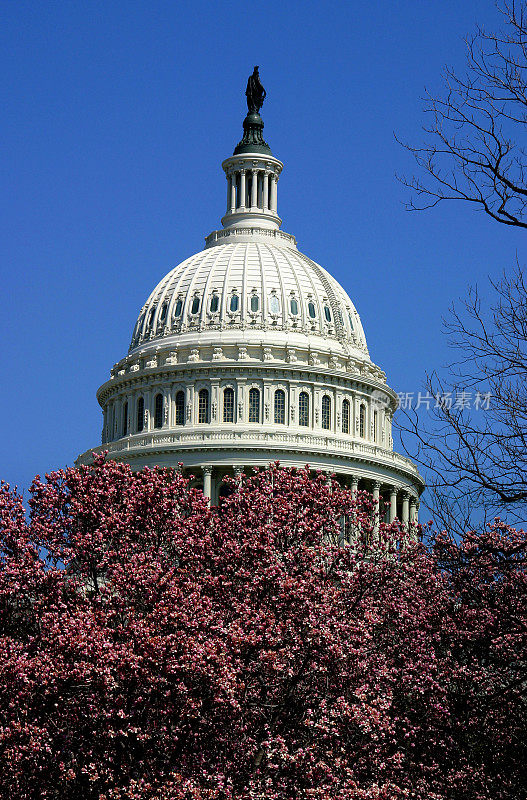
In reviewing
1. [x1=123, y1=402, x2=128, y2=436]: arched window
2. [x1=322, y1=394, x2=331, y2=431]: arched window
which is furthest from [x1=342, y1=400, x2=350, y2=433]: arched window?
[x1=123, y1=402, x2=128, y2=436]: arched window

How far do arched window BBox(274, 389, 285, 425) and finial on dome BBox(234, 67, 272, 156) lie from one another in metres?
34.2

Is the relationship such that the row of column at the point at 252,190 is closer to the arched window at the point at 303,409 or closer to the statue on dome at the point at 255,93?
the statue on dome at the point at 255,93

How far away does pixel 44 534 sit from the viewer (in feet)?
124

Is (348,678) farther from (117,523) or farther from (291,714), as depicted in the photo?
(117,523)


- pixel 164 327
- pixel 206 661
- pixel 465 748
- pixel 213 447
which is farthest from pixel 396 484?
pixel 206 661

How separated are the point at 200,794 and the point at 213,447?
233 ft

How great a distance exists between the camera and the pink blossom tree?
30250 millimetres

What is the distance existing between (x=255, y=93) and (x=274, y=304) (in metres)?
36.3

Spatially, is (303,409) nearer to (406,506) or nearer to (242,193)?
(406,506)

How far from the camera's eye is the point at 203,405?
4188 inches

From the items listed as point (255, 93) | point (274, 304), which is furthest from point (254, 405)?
point (255, 93)

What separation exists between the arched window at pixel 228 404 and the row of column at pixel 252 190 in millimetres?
26895

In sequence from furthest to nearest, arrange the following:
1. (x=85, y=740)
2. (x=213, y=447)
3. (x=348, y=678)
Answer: (x=213, y=447) < (x=348, y=678) < (x=85, y=740)

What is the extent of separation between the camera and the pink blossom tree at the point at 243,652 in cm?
3025
